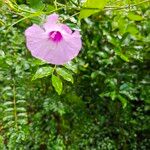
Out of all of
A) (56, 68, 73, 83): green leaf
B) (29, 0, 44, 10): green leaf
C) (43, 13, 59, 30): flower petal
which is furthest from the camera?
(56, 68, 73, 83): green leaf

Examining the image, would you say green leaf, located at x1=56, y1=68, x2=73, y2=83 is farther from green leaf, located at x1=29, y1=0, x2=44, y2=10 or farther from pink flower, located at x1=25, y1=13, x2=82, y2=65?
pink flower, located at x1=25, y1=13, x2=82, y2=65

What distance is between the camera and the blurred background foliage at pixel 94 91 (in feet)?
6.23

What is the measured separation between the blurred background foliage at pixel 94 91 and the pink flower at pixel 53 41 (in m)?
0.93

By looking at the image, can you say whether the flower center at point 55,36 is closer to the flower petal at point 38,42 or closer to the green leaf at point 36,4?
the flower petal at point 38,42

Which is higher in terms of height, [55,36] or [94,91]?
[55,36]

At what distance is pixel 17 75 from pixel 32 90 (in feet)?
1.14

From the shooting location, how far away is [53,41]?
85cm

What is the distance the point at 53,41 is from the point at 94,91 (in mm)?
1504

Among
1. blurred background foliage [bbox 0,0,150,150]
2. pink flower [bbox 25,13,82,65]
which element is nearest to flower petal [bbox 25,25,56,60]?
pink flower [bbox 25,13,82,65]

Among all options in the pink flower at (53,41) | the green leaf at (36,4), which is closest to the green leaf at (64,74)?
the green leaf at (36,4)

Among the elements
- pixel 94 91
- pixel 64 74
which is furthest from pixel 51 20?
pixel 94 91

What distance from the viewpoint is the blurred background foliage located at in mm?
1897

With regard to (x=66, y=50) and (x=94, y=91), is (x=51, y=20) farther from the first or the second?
(x=94, y=91)

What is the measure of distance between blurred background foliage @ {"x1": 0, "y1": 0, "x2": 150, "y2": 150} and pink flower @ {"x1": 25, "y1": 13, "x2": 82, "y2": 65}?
93 cm
